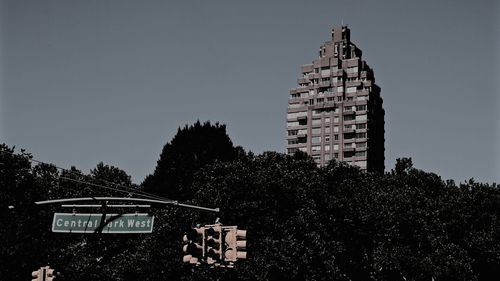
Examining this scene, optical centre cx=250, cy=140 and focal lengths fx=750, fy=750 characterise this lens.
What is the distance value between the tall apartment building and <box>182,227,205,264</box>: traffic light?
137m

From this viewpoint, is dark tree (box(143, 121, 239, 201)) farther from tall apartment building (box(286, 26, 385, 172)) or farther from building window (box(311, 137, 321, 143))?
building window (box(311, 137, 321, 143))

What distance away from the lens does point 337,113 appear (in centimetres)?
16112

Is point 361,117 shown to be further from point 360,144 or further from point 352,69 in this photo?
point 352,69

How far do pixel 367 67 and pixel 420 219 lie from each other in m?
111

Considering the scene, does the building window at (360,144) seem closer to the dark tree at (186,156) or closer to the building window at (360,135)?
the building window at (360,135)

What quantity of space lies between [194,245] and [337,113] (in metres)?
142

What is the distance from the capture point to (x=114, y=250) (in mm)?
64750

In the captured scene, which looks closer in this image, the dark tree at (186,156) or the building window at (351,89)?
the dark tree at (186,156)

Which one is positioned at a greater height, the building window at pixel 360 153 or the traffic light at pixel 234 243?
the building window at pixel 360 153

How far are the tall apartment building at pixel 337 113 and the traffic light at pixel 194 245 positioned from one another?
13673cm

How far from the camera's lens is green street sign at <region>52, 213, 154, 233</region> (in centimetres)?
2344

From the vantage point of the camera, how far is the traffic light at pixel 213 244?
2069 cm

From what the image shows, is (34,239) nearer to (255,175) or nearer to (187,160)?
(255,175)

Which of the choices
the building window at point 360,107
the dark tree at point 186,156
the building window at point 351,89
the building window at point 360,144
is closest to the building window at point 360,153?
the building window at point 360,144
